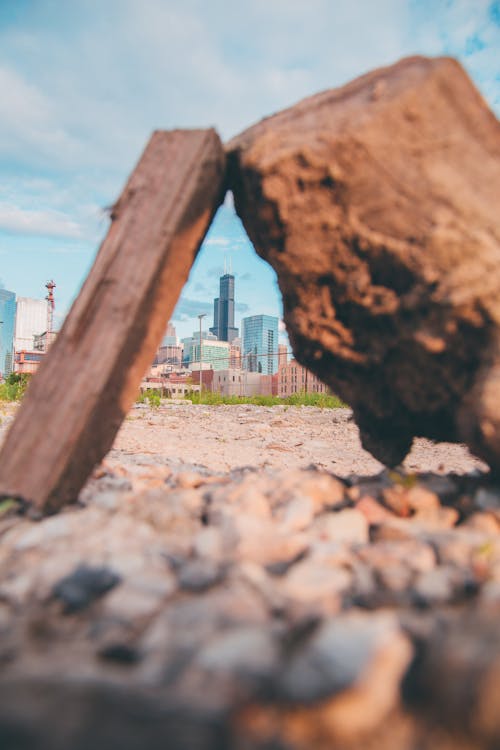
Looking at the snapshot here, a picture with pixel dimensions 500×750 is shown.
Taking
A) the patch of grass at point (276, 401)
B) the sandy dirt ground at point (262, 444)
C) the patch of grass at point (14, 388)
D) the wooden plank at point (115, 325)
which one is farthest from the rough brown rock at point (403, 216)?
the patch of grass at point (276, 401)

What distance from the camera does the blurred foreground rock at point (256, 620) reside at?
3.23ft

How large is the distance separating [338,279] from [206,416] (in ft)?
26.6

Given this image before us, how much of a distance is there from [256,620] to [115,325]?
1399 millimetres

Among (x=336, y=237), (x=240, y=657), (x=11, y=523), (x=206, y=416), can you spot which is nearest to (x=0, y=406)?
(x=206, y=416)

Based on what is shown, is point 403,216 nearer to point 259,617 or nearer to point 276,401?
point 259,617

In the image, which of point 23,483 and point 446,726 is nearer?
point 446,726

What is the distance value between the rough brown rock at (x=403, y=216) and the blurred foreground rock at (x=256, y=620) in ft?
1.91

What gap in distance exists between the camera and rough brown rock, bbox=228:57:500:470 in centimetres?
209

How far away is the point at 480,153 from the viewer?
215 centimetres

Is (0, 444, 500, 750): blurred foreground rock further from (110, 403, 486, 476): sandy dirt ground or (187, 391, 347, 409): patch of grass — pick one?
(187, 391, 347, 409): patch of grass

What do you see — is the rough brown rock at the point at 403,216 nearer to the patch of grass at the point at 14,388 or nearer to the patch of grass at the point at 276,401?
the patch of grass at the point at 14,388

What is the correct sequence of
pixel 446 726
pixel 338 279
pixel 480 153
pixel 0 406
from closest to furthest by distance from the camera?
pixel 446 726, pixel 480 153, pixel 338 279, pixel 0 406

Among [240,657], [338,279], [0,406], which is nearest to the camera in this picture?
[240,657]

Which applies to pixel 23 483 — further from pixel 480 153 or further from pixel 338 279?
pixel 480 153
